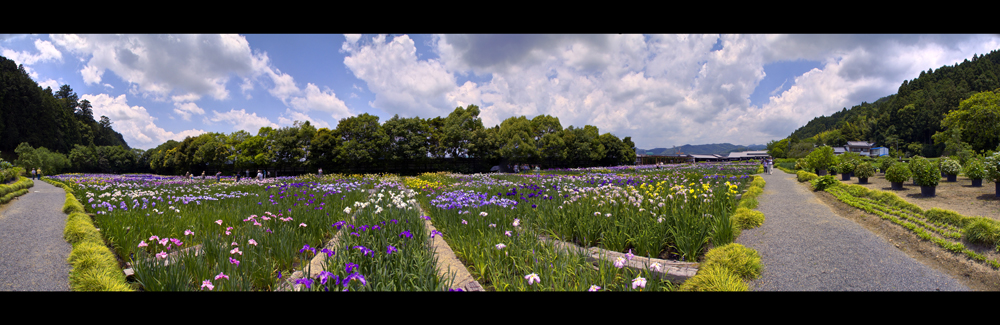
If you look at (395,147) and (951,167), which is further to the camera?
(395,147)

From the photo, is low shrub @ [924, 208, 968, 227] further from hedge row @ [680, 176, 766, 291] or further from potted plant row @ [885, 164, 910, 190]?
Answer: potted plant row @ [885, 164, 910, 190]

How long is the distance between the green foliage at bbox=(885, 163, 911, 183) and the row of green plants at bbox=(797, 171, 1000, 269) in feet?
11.2

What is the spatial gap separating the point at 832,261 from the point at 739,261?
138 centimetres

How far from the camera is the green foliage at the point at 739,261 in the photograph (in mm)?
3281

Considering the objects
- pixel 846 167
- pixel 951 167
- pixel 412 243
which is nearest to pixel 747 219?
pixel 412 243

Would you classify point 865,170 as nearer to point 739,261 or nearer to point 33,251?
point 739,261

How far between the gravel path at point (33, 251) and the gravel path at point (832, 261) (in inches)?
297

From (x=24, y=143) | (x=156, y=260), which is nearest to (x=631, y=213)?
(x=156, y=260)

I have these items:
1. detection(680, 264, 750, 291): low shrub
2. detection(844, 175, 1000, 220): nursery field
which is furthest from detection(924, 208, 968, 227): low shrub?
detection(680, 264, 750, 291): low shrub

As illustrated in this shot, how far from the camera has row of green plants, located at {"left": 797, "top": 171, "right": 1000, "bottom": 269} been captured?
3859 mm

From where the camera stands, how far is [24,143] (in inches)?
571

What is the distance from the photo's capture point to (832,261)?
12.0 ft

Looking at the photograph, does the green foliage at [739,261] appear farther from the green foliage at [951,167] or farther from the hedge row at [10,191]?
the hedge row at [10,191]
